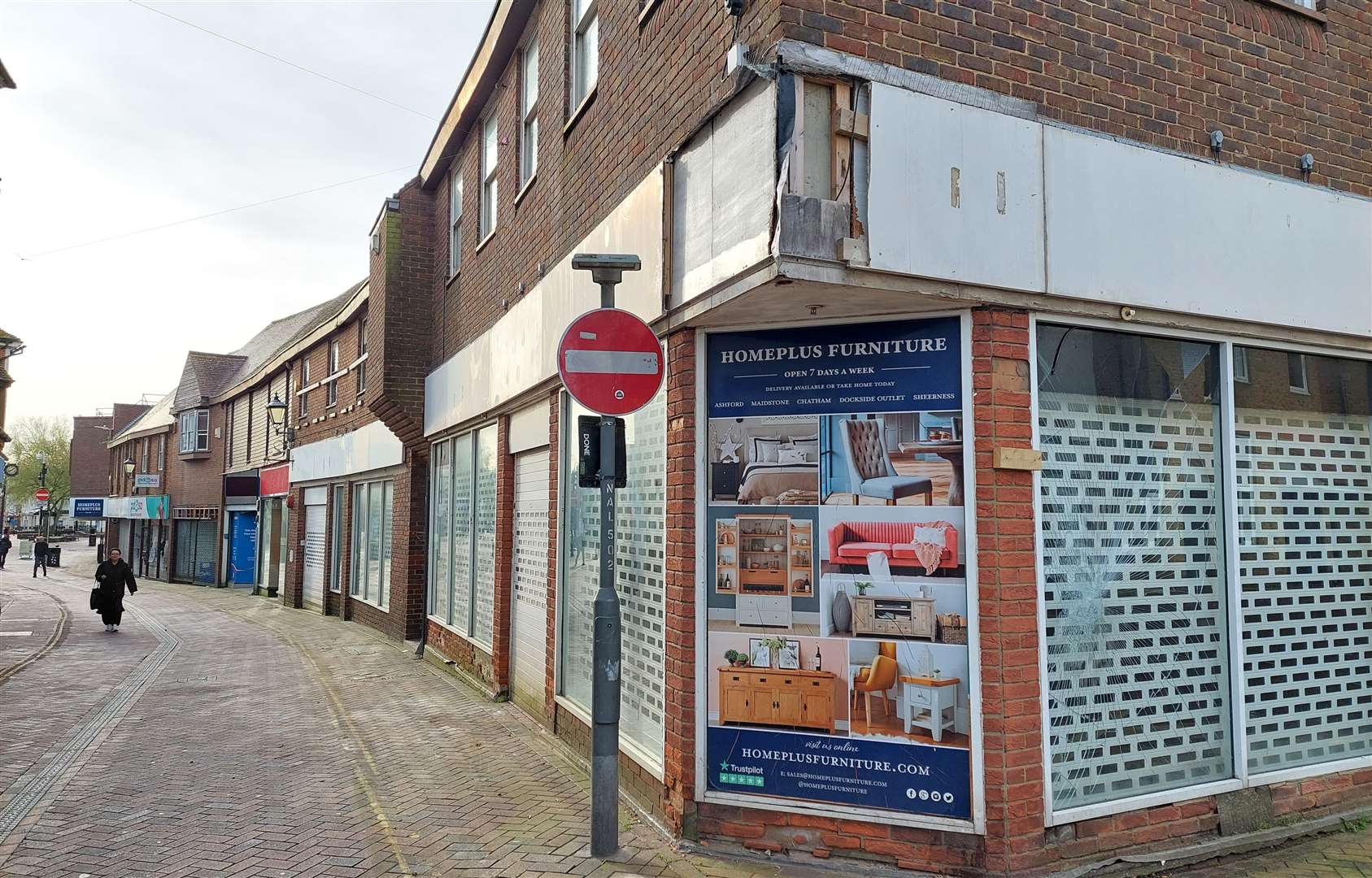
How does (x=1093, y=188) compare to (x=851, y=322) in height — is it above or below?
above

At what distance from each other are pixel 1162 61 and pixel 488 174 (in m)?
8.16

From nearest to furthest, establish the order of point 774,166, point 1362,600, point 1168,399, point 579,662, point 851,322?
1. point 774,166
2. point 851,322
3. point 1168,399
4. point 1362,600
5. point 579,662

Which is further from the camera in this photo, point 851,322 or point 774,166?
point 851,322

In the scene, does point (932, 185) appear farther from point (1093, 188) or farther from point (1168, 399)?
point (1168, 399)

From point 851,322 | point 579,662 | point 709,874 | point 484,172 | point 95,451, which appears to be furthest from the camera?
point 95,451

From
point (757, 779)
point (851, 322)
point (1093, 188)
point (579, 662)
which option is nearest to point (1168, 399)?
point (1093, 188)

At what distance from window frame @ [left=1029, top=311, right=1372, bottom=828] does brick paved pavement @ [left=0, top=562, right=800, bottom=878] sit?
5.56 ft

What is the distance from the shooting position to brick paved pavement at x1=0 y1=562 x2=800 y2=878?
17.1ft

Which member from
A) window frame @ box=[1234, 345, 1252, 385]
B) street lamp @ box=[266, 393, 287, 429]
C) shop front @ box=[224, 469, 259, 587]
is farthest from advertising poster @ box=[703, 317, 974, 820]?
shop front @ box=[224, 469, 259, 587]

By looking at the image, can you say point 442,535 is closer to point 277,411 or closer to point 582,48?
point 582,48

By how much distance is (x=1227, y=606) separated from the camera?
5.50 metres

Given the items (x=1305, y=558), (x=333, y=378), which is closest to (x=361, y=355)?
(x=333, y=378)

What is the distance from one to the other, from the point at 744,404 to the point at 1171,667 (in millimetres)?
2889

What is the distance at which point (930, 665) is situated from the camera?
189 inches
